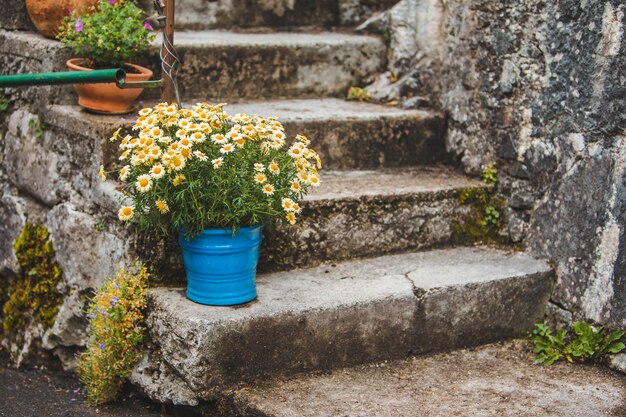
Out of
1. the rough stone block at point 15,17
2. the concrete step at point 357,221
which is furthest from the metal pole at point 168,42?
the rough stone block at point 15,17

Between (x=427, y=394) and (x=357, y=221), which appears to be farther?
(x=357, y=221)

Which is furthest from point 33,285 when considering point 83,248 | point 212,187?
point 212,187

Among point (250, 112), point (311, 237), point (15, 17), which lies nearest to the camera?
point (311, 237)

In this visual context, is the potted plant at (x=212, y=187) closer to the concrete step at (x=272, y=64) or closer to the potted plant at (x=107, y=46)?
the potted plant at (x=107, y=46)

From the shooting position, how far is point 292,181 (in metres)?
3.14

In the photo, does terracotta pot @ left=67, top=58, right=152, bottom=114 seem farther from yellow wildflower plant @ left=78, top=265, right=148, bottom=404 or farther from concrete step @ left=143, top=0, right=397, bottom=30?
concrete step @ left=143, top=0, right=397, bottom=30

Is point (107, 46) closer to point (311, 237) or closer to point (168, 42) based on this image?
point (168, 42)

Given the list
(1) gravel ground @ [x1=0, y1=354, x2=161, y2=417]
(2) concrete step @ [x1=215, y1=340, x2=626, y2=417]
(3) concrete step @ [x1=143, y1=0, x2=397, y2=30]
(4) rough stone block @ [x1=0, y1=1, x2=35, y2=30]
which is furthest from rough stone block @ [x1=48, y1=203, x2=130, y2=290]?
(3) concrete step @ [x1=143, y1=0, x2=397, y2=30]

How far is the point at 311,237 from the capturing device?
3.63m

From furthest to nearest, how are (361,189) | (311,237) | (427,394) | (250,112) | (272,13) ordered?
(272,13) < (250,112) < (361,189) < (311,237) < (427,394)

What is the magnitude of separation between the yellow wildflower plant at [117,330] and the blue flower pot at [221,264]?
236mm

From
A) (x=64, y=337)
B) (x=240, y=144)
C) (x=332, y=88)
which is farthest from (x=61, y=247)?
(x=332, y=88)

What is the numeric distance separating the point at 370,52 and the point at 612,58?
159 cm

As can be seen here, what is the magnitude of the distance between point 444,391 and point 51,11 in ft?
7.97
